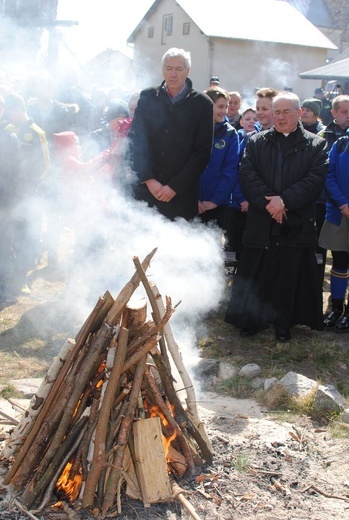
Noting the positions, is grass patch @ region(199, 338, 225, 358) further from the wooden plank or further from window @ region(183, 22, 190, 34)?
window @ region(183, 22, 190, 34)

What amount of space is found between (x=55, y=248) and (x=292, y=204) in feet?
12.9

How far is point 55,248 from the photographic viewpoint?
8.68 m

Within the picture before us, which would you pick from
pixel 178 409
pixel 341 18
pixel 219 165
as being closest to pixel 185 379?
pixel 178 409

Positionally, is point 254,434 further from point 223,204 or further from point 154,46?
point 154,46

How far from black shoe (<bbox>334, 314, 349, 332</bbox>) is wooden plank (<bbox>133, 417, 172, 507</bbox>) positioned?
3541 mm

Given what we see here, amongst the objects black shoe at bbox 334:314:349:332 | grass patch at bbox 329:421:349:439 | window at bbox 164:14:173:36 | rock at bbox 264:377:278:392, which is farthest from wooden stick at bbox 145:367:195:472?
window at bbox 164:14:173:36

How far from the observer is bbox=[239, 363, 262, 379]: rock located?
17.3ft

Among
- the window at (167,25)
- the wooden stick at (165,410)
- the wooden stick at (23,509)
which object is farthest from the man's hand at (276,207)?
the window at (167,25)

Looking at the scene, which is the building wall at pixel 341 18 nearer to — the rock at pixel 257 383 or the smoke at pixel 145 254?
the smoke at pixel 145 254

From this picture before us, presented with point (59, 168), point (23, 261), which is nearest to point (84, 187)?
point (59, 168)

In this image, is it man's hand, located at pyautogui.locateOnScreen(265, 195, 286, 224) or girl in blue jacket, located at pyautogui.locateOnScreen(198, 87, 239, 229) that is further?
girl in blue jacket, located at pyautogui.locateOnScreen(198, 87, 239, 229)

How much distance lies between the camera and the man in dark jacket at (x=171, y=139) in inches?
236

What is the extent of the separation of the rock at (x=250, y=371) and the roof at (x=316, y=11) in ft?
141

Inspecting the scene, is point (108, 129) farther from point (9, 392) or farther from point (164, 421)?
point (164, 421)
